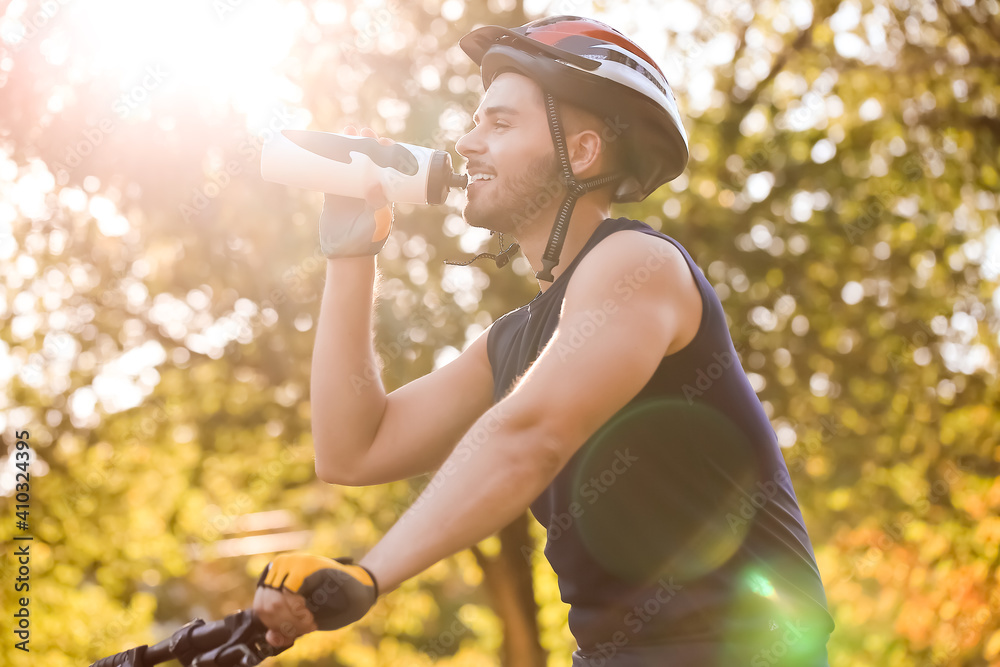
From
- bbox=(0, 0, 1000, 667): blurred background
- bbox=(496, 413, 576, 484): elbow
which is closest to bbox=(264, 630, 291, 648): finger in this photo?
bbox=(496, 413, 576, 484): elbow

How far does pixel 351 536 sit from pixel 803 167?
704 cm

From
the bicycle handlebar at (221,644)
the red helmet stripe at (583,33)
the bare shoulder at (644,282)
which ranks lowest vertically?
the bicycle handlebar at (221,644)

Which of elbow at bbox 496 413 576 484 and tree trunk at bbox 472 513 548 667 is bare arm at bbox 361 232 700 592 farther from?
tree trunk at bbox 472 513 548 667

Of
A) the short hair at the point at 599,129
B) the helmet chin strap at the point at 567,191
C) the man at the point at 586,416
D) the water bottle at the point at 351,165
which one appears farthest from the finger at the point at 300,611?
the short hair at the point at 599,129

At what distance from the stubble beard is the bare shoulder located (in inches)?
25.8

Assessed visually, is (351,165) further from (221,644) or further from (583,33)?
(221,644)

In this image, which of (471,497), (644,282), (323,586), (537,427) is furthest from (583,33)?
(323,586)

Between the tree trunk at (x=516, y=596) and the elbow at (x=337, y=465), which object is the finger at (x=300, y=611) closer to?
the elbow at (x=337, y=465)

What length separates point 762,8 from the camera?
930cm

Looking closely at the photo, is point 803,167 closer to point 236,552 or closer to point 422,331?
point 422,331

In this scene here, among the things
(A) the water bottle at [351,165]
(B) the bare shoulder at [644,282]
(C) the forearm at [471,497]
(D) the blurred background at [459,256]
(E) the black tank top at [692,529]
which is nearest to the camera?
(C) the forearm at [471,497]

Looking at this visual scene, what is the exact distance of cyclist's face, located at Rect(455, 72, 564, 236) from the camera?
273cm

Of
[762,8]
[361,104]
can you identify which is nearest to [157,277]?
[361,104]

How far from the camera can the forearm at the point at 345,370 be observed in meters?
2.73
